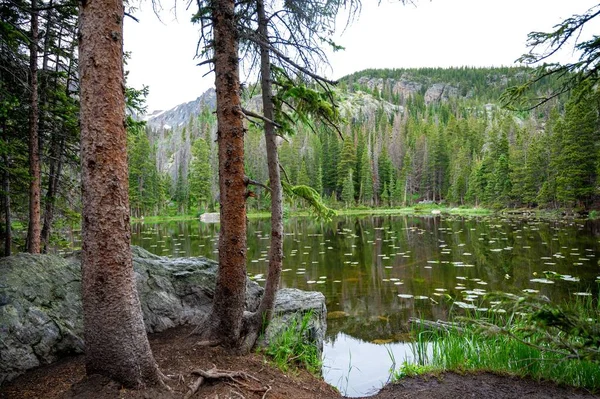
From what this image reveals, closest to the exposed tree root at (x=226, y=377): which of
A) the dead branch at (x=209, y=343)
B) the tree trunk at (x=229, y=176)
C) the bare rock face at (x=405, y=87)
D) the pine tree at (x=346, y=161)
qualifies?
the dead branch at (x=209, y=343)

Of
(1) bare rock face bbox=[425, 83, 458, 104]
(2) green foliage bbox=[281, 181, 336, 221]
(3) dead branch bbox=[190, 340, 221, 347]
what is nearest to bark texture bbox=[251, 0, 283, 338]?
(2) green foliage bbox=[281, 181, 336, 221]

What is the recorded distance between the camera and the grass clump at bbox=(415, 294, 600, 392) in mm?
Result: 2812

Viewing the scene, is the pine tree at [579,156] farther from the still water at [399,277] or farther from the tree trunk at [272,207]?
the tree trunk at [272,207]

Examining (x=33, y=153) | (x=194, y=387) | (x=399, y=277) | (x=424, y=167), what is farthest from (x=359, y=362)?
(x=424, y=167)

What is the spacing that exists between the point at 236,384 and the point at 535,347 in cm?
266

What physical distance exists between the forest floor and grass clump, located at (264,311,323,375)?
22 cm

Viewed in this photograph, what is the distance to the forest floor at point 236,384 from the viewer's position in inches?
111

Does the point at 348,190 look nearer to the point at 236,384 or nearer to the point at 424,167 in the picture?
the point at 424,167

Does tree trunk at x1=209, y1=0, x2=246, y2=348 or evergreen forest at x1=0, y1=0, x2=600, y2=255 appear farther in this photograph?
evergreen forest at x1=0, y1=0, x2=600, y2=255

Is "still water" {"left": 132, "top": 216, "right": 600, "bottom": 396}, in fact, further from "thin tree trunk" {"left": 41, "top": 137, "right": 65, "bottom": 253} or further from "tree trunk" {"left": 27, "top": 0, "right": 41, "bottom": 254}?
"thin tree trunk" {"left": 41, "top": 137, "right": 65, "bottom": 253}

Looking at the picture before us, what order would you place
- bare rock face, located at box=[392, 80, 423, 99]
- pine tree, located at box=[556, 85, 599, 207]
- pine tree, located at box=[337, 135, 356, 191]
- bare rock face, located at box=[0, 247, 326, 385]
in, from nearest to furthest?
bare rock face, located at box=[0, 247, 326, 385] → pine tree, located at box=[556, 85, 599, 207] → pine tree, located at box=[337, 135, 356, 191] → bare rock face, located at box=[392, 80, 423, 99]

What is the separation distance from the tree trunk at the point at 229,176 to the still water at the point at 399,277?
90.5 inches

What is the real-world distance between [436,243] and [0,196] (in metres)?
18.3

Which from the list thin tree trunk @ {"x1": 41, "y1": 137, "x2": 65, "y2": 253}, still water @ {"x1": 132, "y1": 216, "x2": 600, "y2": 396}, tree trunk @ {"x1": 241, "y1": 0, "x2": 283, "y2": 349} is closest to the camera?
tree trunk @ {"x1": 241, "y1": 0, "x2": 283, "y2": 349}
